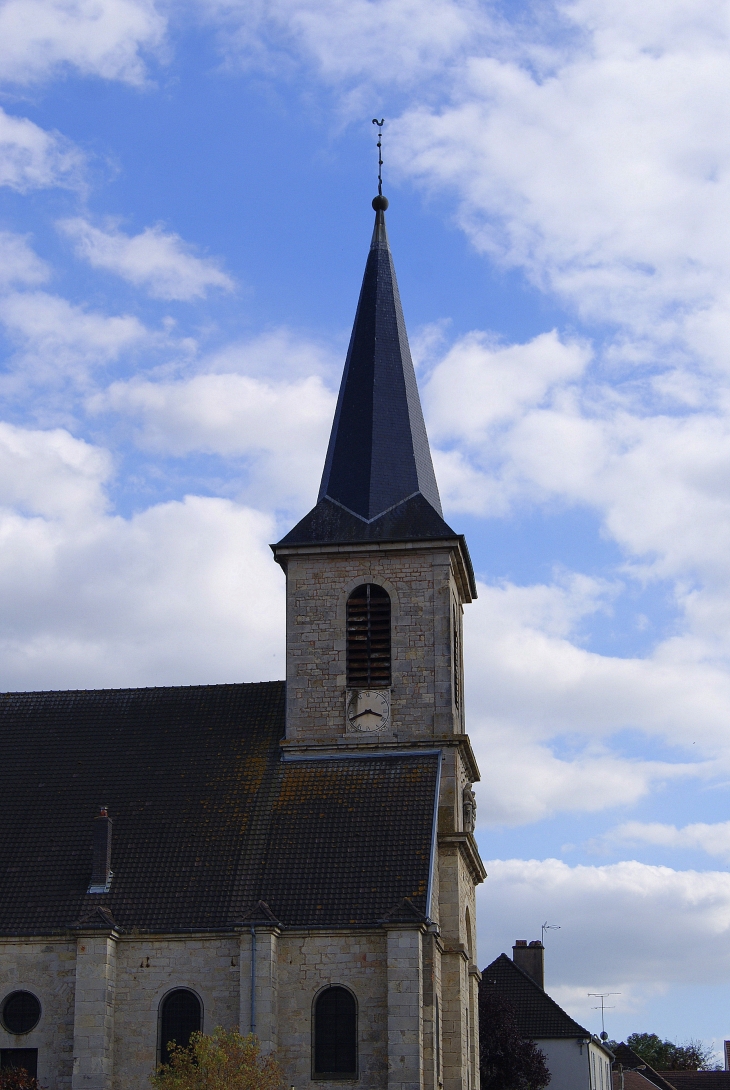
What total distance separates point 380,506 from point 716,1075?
177 ft

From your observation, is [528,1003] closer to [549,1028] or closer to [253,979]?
[549,1028]

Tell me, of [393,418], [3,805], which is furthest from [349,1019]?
[393,418]

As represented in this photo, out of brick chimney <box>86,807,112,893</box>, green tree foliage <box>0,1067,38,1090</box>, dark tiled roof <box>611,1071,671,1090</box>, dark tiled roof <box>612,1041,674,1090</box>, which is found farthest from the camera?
dark tiled roof <box>612,1041,674,1090</box>

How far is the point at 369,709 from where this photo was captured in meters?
31.4

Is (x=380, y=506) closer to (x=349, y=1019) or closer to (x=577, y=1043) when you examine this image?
(x=349, y=1019)

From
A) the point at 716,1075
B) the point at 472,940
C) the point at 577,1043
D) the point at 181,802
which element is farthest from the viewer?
the point at 716,1075

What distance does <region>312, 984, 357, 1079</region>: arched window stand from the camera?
2669cm

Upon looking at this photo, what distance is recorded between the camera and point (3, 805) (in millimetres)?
30719

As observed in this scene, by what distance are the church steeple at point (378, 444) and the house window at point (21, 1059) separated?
40.4ft

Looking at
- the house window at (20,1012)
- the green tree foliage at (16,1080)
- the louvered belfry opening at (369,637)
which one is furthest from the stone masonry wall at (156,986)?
the louvered belfry opening at (369,637)

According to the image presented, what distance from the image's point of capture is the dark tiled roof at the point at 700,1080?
73000 mm

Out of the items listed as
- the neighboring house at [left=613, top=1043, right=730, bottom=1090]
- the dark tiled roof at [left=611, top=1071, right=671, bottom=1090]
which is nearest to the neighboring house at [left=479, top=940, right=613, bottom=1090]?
the dark tiled roof at [left=611, top=1071, right=671, bottom=1090]

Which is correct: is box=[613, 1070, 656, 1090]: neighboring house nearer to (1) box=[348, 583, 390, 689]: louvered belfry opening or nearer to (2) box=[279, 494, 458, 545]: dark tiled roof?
(1) box=[348, 583, 390, 689]: louvered belfry opening

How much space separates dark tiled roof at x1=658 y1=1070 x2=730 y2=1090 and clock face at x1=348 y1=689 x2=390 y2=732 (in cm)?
4938
